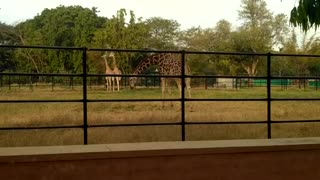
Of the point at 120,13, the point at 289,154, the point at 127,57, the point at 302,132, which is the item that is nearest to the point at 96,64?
the point at 127,57

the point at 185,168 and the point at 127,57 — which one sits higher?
the point at 127,57

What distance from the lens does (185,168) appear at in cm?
480

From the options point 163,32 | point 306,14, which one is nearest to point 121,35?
point 163,32

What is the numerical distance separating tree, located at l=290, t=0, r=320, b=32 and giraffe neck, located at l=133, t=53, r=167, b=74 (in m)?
11.9

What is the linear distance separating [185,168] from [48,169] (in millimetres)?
1381

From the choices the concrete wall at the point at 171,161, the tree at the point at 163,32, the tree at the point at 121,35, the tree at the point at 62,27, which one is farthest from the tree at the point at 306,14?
the tree at the point at 163,32

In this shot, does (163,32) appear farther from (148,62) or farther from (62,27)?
(148,62)

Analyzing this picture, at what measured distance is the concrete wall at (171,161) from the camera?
4.45 metres

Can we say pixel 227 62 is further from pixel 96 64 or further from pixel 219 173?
pixel 219 173

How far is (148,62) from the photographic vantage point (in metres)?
17.5

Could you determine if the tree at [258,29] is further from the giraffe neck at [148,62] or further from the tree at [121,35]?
the giraffe neck at [148,62]

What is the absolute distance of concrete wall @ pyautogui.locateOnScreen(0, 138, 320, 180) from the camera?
4.45 metres

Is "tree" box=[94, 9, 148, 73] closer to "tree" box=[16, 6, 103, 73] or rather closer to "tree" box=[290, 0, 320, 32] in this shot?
"tree" box=[16, 6, 103, 73]

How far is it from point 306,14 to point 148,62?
493 inches
